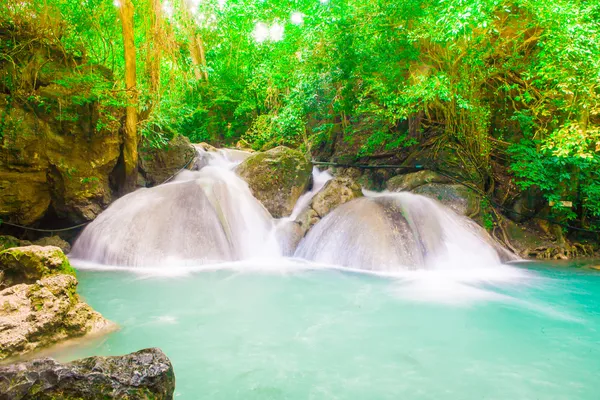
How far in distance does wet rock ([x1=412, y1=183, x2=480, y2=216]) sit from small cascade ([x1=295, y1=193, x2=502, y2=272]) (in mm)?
370

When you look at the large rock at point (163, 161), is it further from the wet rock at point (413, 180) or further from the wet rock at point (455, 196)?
the wet rock at point (455, 196)

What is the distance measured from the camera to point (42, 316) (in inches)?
119

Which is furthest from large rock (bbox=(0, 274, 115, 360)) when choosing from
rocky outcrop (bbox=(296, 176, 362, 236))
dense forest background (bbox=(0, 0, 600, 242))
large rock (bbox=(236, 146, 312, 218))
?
large rock (bbox=(236, 146, 312, 218))

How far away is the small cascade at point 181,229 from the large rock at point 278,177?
17.6 inches

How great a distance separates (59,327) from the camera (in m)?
3.11

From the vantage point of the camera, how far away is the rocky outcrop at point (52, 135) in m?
6.35

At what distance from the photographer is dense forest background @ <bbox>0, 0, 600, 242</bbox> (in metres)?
6.18

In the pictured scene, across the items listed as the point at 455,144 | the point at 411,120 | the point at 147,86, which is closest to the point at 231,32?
the point at 147,86

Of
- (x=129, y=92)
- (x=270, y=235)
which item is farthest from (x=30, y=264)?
(x=129, y=92)

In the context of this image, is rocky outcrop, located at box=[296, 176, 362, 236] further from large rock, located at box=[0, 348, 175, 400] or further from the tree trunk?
large rock, located at box=[0, 348, 175, 400]

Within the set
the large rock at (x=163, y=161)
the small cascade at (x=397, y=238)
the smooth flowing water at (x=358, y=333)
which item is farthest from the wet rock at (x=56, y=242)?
the small cascade at (x=397, y=238)

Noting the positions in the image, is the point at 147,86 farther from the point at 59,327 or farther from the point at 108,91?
the point at 59,327

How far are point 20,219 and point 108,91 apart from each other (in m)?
2.85

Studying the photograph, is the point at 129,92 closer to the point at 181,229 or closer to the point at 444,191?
the point at 181,229
